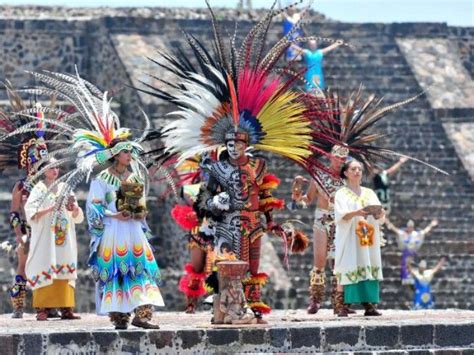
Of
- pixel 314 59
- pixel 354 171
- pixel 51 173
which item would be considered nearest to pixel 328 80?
pixel 314 59

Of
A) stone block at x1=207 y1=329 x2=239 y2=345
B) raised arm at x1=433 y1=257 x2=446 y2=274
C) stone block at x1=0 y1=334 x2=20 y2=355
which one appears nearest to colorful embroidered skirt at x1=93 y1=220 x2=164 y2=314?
stone block at x1=207 y1=329 x2=239 y2=345

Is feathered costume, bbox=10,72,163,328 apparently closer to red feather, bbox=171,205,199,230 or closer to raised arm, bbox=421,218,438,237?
red feather, bbox=171,205,199,230

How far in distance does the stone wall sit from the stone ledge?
10342 millimetres

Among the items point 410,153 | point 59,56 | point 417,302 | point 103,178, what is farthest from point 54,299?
point 59,56

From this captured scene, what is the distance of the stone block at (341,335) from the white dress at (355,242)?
8.99 ft

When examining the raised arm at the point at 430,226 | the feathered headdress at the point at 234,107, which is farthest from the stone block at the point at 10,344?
the raised arm at the point at 430,226

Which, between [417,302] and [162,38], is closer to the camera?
[417,302]

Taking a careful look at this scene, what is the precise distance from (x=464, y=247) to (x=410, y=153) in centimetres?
315

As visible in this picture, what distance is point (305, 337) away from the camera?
18.7 meters

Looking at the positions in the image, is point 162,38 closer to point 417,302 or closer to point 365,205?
point 417,302

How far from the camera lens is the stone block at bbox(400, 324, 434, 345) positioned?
747 inches

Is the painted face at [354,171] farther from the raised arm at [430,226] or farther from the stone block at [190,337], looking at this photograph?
the raised arm at [430,226]

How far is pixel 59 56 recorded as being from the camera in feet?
127

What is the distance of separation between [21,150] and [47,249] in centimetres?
101
